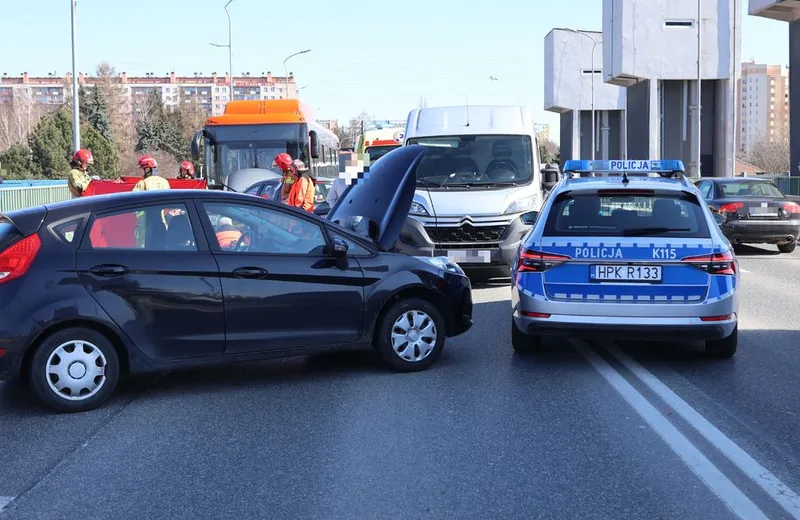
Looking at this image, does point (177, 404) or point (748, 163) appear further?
point (748, 163)

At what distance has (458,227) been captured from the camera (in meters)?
13.6

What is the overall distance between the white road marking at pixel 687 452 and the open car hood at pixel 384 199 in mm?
1926

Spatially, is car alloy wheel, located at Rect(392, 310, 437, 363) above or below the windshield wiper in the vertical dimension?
below

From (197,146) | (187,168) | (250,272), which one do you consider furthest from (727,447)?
(197,146)

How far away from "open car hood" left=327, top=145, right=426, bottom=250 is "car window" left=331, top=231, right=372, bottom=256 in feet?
0.78

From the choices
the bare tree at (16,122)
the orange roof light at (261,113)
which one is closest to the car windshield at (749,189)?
the orange roof light at (261,113)

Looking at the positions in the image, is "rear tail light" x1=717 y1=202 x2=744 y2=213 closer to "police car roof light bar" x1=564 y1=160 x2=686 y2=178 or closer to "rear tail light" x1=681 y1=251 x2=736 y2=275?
"police car roof light bar" x1=564 y1=160 x2=686 y2=178

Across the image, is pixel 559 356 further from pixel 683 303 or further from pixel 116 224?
pixel 116 224

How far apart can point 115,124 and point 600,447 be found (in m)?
91.6

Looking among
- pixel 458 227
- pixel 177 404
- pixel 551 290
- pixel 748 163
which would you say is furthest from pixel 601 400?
pixel 748 163

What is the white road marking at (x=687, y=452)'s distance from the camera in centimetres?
471

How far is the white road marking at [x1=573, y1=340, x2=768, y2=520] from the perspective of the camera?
4708 mm

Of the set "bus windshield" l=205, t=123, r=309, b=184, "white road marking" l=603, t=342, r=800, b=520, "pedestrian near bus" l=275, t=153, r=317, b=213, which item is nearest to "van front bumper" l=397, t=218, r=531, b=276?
"pedestrian near bus" l=275, t=153, r=317, b=213

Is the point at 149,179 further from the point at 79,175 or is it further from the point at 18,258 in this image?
the point at 18,258
